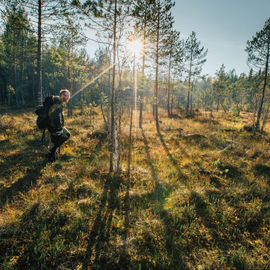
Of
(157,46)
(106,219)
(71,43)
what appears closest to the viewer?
(106,219)

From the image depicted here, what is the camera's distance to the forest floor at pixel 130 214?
2.18 m

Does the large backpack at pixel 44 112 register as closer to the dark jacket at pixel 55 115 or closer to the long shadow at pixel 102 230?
the dark jacket at pixel 55 115

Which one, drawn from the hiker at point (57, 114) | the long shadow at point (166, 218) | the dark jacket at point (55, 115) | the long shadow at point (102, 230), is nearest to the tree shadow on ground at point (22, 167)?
the hiker at point (57, 114)

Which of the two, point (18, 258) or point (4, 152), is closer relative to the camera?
point (18, 258)

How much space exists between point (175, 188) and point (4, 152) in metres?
6.54

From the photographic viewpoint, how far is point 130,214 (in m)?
3.04

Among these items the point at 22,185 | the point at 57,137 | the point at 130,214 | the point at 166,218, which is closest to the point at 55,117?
the point at 57,137

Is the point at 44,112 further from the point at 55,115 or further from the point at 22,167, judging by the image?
the point at 22,167

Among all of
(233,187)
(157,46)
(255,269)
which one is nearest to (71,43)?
(157,46)

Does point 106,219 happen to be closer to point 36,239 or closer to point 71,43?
point 36,239

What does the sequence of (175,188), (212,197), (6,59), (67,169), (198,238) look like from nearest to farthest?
(198,238), (212,197), (175,188), (67,169), (6,59)

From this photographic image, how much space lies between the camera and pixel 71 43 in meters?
15.8

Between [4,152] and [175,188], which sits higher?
[4,152]

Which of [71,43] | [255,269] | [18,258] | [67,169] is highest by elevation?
[71,43]
